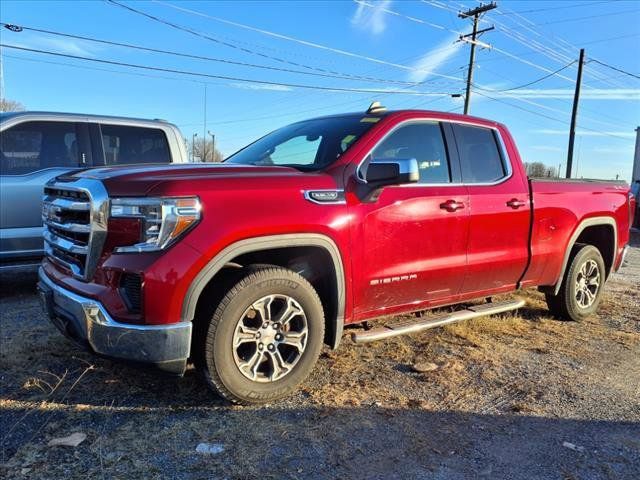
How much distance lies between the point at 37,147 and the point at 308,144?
12.6ft

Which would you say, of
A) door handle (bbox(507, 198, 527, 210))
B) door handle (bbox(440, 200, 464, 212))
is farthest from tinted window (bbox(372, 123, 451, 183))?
door handle (bbox(507, 198, 527, 210))

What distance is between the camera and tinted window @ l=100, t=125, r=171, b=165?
22.6 feet

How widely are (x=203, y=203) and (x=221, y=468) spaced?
4.68ft

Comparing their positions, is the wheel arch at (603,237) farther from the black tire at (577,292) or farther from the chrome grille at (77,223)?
the chrome grille at (77,223)

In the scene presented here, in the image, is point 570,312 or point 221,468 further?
point 570,312

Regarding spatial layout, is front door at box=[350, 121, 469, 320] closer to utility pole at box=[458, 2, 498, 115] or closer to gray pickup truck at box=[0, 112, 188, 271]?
gray pickup truck at box=[0, 112, 188, 271]

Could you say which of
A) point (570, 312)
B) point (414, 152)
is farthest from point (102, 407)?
point (570, 312)

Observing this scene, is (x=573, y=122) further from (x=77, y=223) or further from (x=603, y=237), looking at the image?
(x=77, y=223)

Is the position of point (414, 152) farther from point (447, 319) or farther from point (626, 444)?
point (626, 444)

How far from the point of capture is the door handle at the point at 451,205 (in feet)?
13.9

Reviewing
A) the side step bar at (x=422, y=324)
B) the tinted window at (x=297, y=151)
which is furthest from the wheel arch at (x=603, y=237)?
the tinted window at (x=297, y=151)

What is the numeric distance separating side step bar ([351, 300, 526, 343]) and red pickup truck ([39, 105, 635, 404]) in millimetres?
18

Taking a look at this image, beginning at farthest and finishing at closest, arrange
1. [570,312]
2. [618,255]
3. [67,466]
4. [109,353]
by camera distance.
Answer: [618,255] < [570,312] < [109,353] < [67,466]

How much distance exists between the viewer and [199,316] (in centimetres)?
331
